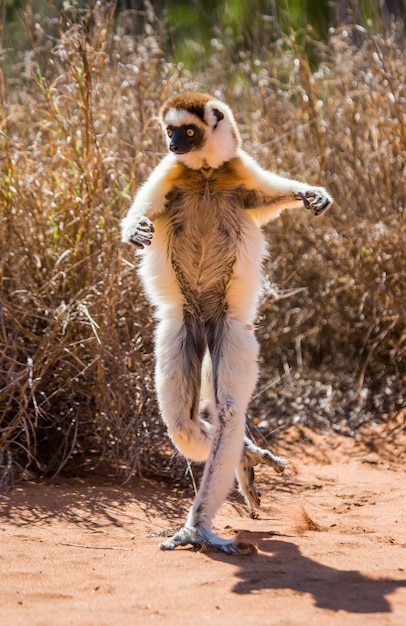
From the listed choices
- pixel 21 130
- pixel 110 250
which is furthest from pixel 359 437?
pixel 21 130

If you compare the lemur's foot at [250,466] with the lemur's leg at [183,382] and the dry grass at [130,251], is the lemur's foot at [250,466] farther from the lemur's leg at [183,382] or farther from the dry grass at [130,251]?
the dry grass at [130,251]

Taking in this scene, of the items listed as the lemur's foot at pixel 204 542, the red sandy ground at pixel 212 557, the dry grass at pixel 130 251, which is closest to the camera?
the red sandy ground at pixel 212 557

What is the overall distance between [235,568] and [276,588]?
26 cm

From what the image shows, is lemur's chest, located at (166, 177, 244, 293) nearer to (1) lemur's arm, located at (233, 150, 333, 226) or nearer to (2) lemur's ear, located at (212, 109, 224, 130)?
(1) lemur's arm, located at (233, 150, 333, 226)

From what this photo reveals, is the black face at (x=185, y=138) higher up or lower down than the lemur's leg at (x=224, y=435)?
higher up

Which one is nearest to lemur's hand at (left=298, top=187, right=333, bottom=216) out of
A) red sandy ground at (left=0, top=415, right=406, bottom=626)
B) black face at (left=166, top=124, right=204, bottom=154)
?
black face at (left=166, top=124, right=204, bottom=154)

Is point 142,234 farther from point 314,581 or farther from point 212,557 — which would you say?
point 314,581

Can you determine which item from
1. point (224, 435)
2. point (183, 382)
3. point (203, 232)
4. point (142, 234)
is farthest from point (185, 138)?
point (224, 435)

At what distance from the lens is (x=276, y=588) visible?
3.13 metres

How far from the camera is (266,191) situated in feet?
13.4

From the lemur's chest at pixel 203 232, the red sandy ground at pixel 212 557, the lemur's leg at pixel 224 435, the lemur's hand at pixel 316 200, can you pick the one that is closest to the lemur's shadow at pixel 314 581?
the red sandy ground at pixel 212 557

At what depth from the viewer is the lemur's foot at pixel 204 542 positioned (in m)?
3.53

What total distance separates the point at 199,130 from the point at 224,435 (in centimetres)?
140

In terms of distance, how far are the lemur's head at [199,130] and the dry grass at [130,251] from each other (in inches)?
34.2
